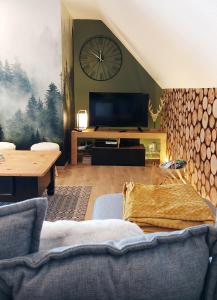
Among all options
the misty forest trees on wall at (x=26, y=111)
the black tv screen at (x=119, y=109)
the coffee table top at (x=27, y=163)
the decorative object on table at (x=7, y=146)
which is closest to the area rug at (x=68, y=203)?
the coffee table top at (x=27, y=163)

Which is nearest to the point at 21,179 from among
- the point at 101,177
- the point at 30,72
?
the point at 101,177

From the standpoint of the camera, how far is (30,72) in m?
5.32

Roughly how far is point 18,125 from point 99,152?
4.66 feet

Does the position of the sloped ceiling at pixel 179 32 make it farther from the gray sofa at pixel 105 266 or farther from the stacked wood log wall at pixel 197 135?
the gray sofa at pixel 105 266

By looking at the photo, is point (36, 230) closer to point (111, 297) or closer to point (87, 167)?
point (111, 297)

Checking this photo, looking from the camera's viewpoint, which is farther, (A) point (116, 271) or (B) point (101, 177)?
(B) point (101, 177)

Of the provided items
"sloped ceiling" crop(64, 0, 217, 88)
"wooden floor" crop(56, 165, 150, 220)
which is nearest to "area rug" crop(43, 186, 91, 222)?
"wooden floor" crop(56, 165, 150, 220)

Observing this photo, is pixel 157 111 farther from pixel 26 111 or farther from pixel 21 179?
pixel 21 179

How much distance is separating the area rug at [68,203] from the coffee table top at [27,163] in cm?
51

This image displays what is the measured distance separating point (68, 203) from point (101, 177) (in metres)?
1.32

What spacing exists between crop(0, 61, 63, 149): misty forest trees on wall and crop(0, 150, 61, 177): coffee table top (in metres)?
1.61

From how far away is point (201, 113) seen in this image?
11.8 feet

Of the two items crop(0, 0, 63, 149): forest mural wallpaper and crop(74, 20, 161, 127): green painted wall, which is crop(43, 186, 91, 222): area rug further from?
crop(74, 20, 161, 127): green painted wall

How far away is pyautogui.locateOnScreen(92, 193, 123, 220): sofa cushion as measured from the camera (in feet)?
7.14
